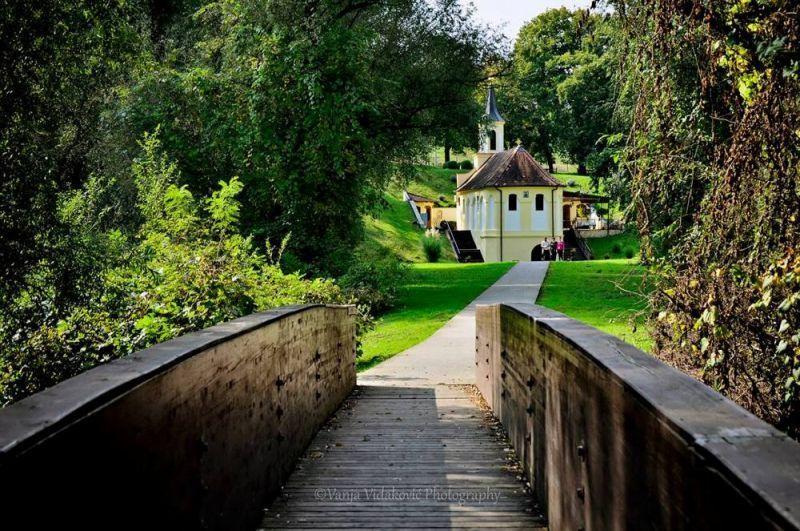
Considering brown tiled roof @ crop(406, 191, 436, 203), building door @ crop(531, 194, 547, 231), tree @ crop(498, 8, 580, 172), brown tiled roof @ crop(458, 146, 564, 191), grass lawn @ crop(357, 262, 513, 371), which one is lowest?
grass lawn @ crop(357, 262, 513, 371)

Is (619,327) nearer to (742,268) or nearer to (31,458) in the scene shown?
(742,268)

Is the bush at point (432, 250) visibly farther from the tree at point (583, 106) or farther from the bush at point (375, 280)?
the bush at point (375, 280)

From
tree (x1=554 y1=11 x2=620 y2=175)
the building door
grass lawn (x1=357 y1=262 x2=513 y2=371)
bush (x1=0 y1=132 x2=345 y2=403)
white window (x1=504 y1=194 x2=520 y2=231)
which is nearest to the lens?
bush (x1=0 y1=132 x2=345 y2=403)

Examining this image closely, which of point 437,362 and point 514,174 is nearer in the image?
point 437,362

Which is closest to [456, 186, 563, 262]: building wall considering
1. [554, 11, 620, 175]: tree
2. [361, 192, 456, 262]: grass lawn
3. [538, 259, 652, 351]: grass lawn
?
[361, 192, 456, 262]: grass lawn

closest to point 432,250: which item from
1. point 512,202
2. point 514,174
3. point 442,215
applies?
point 512,202

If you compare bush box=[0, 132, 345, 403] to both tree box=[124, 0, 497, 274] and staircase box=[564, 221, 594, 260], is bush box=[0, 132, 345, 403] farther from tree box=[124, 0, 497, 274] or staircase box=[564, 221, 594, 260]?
staircase box=[564, 221, 594, 260]

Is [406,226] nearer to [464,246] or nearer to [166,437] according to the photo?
[464,246]

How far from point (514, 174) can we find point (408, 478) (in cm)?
5942

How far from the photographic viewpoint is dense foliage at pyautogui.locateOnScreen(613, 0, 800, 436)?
4746 millimetres

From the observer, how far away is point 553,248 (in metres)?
61.7

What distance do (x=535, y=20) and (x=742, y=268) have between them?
64.1 metres

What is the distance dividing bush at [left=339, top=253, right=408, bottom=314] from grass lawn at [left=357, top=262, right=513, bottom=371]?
1.65 ft

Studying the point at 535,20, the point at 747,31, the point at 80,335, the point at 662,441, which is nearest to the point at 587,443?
the point at 662,441
